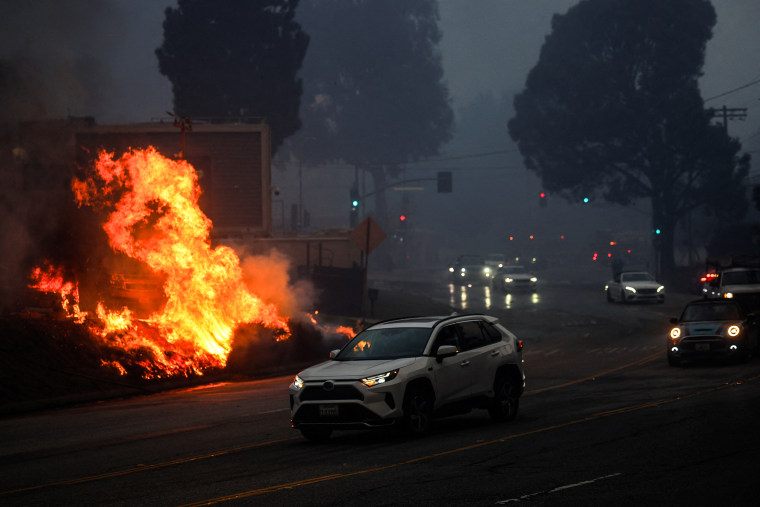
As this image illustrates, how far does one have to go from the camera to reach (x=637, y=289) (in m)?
48.3

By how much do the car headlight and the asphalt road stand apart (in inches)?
31.6

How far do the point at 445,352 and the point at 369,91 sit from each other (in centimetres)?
10191

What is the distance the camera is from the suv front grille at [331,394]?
40.2 ft

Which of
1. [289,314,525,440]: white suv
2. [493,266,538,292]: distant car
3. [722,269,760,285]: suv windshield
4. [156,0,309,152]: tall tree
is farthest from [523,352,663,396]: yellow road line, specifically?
[156,0,309,152]: tall tree

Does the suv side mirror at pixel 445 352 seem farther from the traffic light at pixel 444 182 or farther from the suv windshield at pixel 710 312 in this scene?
the traffic light at pixel 444 182

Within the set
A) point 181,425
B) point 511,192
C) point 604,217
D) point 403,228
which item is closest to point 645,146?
point 403,228

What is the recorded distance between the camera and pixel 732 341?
2258 cm

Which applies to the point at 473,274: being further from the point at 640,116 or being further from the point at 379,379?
the point at 379,379

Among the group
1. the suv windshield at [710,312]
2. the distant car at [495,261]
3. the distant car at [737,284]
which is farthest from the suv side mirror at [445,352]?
the distant car at [495,261]

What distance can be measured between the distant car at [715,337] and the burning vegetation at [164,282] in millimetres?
9580

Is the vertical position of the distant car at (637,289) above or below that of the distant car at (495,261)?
below

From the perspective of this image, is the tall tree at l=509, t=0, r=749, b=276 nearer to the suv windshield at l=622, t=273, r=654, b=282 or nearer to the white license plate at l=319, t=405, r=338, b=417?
the suv windshield at l=622, t=273, r=654, b=282

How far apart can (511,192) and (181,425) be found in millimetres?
175331

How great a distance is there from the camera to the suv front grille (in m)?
12.2
